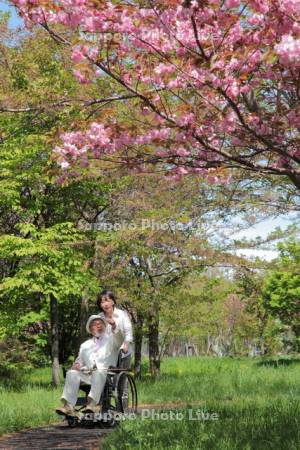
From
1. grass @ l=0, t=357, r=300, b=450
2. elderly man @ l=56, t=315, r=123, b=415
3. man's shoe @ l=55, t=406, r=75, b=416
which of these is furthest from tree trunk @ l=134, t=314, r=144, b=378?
man's shoe @ l=55, t=406, r=75, b=416

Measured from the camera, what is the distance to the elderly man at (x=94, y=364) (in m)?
6.43

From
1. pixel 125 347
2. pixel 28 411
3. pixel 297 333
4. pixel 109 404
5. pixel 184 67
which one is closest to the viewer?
pixel 184 67

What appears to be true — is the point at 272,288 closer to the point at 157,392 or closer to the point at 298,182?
the point at 157,392

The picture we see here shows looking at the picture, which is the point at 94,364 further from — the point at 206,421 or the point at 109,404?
the point at 206,421

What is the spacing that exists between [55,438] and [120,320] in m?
1.43

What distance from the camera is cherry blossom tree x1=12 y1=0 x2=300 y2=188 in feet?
12.4

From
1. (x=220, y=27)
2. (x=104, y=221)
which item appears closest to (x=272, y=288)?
(x=104, y=221)

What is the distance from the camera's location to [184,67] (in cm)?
430

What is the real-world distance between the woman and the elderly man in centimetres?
5

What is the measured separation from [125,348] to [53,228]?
744 cm

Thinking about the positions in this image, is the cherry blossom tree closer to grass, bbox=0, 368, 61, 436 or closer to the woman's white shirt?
the woman's white shirt

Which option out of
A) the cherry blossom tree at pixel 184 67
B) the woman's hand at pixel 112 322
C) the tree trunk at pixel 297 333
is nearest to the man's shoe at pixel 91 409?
the woman's hand at pixel 112 322

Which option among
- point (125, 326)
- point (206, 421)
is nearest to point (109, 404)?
point (125, 326)

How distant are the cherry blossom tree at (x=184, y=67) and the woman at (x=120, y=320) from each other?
230cm
